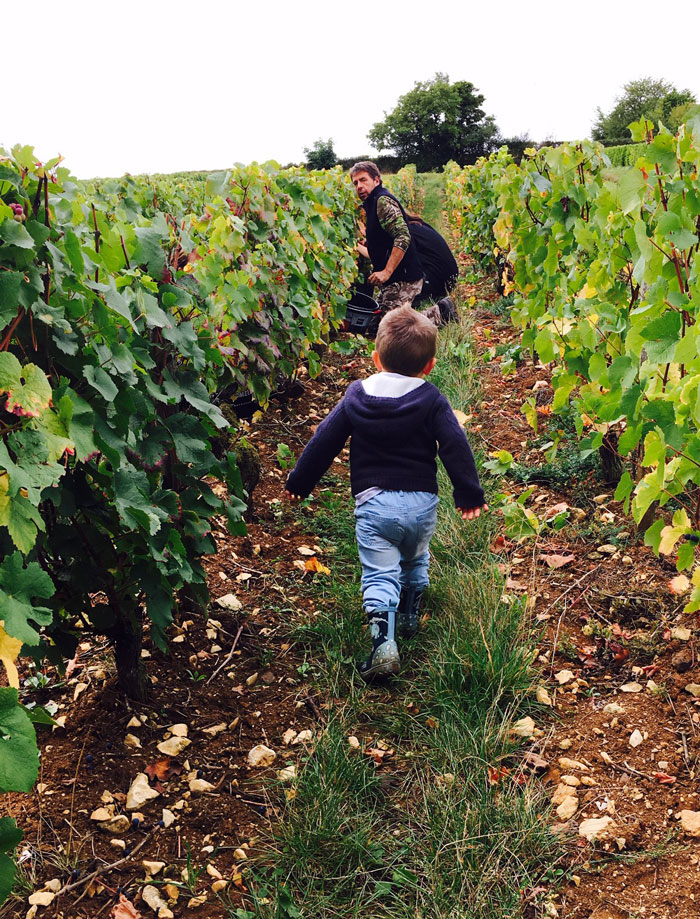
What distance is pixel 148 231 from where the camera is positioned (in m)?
2.29

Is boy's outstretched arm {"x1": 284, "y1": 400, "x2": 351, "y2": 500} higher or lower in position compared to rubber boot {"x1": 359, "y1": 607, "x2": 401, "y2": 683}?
higher

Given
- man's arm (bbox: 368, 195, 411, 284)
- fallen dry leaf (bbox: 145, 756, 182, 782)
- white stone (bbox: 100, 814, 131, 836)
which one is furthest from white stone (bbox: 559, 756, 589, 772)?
man's arm (bbox: 368, 195, 411, 284)

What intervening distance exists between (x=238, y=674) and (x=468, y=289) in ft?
29.5

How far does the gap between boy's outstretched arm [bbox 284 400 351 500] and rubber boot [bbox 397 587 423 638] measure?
59cm

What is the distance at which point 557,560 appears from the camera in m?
3.41

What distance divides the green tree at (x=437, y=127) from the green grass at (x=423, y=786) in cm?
6389

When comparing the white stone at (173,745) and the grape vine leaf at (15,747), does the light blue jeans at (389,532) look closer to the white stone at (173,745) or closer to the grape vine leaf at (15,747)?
the white stone at (173,745)

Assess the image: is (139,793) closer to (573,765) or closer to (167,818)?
(167,818)

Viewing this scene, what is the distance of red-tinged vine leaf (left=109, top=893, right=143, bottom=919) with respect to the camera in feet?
6.23

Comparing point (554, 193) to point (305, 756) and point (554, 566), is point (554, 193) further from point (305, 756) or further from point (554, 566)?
point (305, 756)

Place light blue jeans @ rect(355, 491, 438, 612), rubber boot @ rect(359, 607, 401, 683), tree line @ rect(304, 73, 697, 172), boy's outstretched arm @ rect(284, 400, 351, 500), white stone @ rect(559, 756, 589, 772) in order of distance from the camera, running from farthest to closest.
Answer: tree line @ rect(304, 73, 697, 172)
boy's outstretched arm @ rect(284, 400, 351, 500)
light blue jeans @ rect(355, 491, 438, 612)
rubber boot @ rect(359, 607, 401, 683)
white stone @ rect(559, 756, 589, 772)

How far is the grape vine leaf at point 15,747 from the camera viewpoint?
116 cm

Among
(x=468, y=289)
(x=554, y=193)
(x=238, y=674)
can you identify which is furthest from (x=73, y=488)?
(x=468, y=289)

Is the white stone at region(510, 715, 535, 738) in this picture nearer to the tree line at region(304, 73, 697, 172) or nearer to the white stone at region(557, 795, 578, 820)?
the white stone at region(557, 795, 578, 820)
